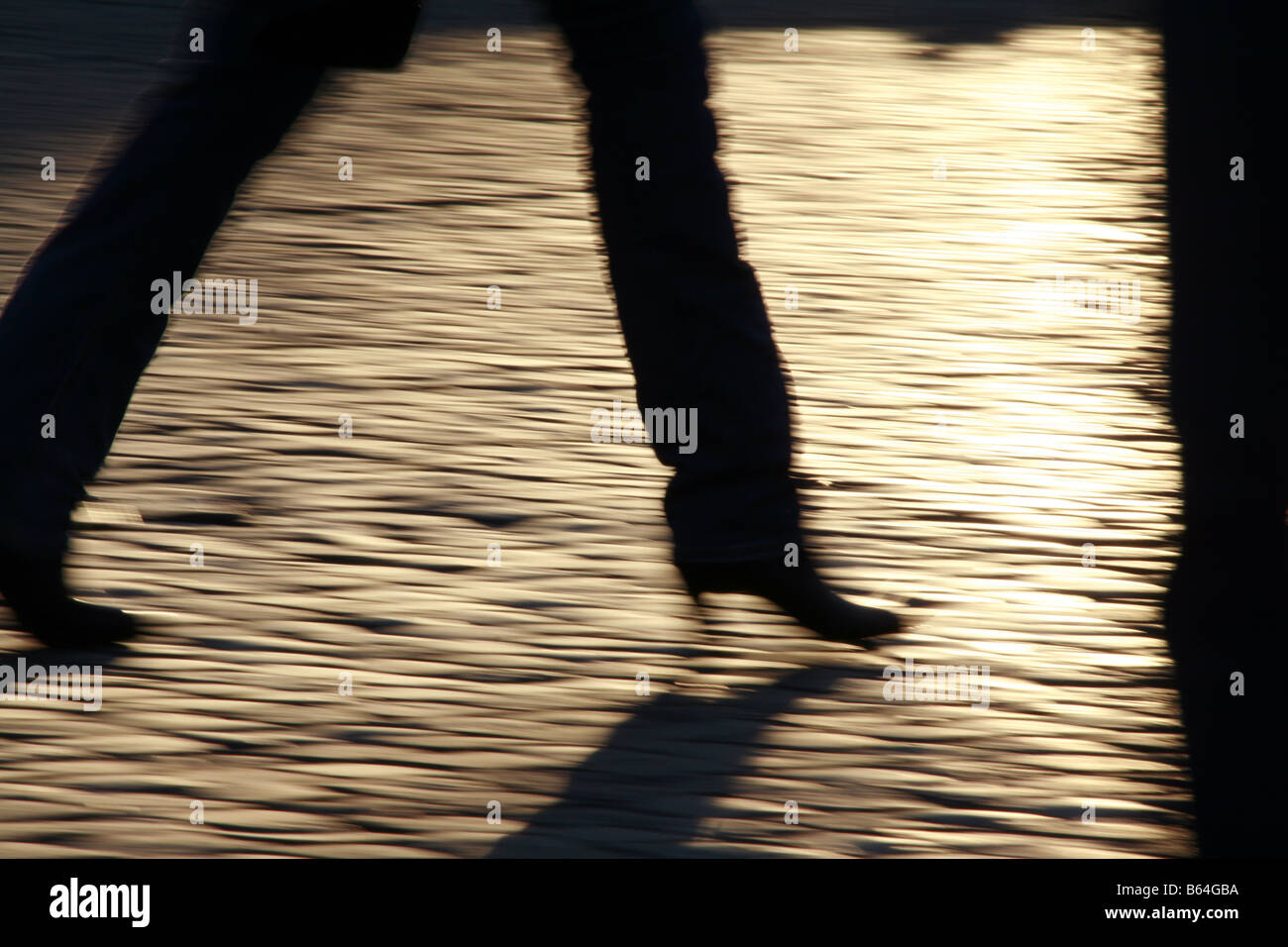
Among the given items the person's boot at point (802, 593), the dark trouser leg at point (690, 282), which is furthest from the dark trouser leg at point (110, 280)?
the person's boot at point (802, 593)

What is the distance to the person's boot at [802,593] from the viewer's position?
11.0 ft

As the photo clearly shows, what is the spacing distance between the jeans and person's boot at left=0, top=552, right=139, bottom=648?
2.2 inches

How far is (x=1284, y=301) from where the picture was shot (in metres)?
4.52

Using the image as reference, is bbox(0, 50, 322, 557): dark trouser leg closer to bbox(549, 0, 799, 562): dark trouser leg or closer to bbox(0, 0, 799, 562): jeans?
bbox(0, 0, 799, 562): jeans

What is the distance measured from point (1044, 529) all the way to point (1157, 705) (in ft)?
2.66

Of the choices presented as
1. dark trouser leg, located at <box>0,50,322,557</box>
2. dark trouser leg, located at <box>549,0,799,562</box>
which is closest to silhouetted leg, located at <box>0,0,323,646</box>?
dark trouser leg, located at <box>0,50,322,557</box>

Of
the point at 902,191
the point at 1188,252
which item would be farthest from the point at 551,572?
the point at 902,191

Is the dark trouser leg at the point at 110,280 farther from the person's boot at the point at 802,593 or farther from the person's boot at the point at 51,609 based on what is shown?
the person's boot at the point at 802,593

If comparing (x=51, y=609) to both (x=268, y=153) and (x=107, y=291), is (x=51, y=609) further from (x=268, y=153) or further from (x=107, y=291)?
(x=268, y=153)

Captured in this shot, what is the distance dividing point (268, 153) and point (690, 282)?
0.83 metres

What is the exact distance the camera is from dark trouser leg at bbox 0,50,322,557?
317 centimetres

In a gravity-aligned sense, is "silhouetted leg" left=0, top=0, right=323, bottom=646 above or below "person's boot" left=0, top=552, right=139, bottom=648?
above

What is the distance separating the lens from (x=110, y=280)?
3.20 metres

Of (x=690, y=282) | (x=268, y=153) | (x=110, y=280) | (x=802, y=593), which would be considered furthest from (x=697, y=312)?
(x=110, y=280)
